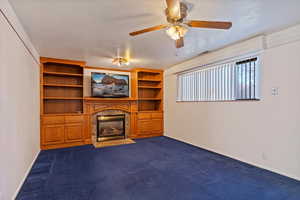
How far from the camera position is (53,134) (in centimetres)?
436

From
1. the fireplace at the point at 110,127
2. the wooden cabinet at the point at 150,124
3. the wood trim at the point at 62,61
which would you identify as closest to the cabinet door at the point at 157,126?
the wooden cabinet at the point at 150,124

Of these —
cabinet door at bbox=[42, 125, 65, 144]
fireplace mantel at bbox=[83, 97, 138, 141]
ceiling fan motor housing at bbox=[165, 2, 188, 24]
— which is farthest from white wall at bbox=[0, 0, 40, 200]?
fireplace mantel at bbox=[83, 97, 138, 141]

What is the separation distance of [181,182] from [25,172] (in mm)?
2538

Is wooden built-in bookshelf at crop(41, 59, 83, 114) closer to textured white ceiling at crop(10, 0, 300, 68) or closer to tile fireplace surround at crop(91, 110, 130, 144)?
tile fireplace surround at crop(91, 110, 130, 144)

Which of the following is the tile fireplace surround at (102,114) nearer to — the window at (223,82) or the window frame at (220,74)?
the window frame at (220,74)

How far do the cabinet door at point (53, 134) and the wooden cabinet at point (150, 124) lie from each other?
2372 millimetres

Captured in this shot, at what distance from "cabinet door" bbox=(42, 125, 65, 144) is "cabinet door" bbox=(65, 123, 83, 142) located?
0.41ft

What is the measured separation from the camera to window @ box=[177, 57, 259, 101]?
3.28 meters

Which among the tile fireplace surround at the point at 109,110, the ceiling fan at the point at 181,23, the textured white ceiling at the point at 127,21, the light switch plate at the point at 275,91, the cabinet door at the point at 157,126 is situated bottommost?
the cabinet door at the point at 157,126

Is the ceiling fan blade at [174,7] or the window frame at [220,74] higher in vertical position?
the ceiling fan blade at [174,7]

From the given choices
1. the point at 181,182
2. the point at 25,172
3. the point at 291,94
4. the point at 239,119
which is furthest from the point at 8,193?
the point at 291,94

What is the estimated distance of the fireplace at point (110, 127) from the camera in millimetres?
5215

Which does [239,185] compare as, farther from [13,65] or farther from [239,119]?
[13,65]

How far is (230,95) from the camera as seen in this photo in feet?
12.1
